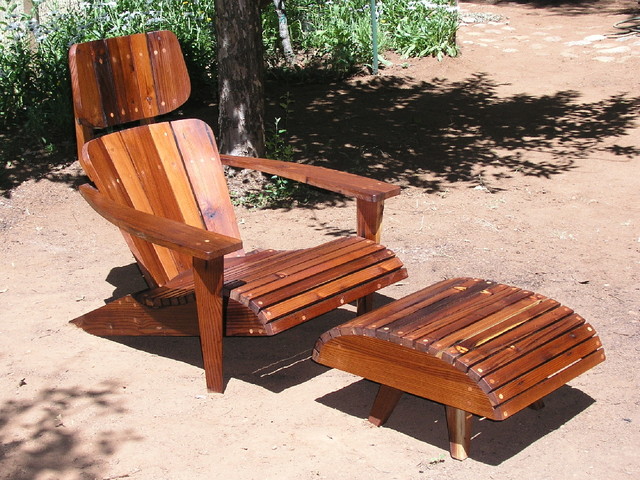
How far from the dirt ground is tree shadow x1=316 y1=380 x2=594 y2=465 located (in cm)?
1

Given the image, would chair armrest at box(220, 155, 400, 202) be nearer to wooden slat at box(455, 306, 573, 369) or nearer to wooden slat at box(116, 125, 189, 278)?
wooden slat at box(116, 125, 189, 278)

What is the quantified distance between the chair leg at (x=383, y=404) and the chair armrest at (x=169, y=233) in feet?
2.73

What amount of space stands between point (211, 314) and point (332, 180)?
102 cm

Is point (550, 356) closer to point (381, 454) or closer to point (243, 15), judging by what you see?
point (381, 454)

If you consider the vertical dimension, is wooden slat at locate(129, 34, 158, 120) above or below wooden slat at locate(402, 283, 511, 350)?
above

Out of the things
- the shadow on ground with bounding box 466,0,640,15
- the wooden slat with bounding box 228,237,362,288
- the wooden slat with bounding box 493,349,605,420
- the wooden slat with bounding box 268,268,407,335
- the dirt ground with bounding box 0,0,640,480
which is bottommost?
the shadow on ground with bounding box 466,0,640,15

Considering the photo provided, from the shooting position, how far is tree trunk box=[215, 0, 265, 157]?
6719 mm

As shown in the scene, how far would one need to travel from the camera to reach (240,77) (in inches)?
269

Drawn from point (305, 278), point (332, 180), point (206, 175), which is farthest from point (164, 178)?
point (305, 278)

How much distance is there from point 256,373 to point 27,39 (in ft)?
18.1

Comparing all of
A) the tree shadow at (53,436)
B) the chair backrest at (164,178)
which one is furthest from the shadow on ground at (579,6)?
the tree shadow at (53,436)

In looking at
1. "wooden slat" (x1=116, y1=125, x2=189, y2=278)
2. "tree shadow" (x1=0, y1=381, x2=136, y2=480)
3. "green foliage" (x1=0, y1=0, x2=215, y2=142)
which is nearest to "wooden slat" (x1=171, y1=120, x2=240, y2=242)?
"wooden slat" (x1=116, y1=125, x2=189, y2=278)

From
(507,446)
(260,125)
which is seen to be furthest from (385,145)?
(507,446)

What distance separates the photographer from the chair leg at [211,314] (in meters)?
3.65
